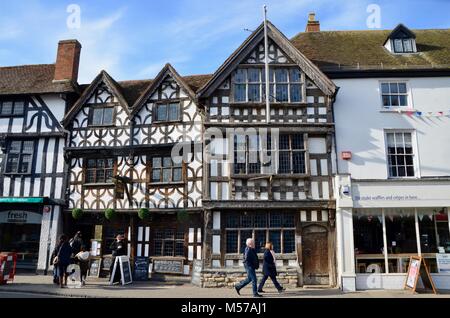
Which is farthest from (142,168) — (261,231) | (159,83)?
(261,231)

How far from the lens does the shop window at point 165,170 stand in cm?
1488

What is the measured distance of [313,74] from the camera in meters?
14.0

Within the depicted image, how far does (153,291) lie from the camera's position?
37.5 feet

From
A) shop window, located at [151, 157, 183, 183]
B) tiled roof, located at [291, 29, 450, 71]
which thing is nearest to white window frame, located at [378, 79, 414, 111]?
tiled roof, located at [291, 29, 450, 71]

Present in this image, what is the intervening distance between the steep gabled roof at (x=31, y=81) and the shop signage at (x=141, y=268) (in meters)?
8.20

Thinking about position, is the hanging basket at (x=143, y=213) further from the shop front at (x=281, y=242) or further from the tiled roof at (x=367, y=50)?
the tiled roof at (x=367, y=50)

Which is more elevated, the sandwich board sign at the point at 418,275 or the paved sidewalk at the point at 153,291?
the sandwich board sign at the point at 418,275

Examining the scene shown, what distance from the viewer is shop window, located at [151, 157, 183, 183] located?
1488 cm

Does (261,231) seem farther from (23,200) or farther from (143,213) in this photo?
(23,200)

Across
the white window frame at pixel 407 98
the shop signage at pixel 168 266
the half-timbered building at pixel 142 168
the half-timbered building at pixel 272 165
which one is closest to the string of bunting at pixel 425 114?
the white window frame at pixel 407 98

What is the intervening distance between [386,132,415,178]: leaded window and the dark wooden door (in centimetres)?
357

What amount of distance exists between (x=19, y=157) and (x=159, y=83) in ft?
23.4
